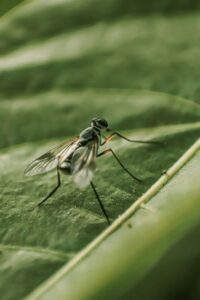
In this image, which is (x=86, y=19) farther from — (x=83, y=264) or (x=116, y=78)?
(x=83, y=264)

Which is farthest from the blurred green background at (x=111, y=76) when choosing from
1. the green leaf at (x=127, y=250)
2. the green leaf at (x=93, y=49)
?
the green leaf at (x=127, y=250)

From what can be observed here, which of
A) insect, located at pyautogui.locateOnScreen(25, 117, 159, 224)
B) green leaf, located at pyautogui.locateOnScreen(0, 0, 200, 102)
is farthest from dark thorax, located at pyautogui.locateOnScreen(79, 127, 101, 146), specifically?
green leaf, located at pyautogui.locateOnScreen(0, 0, 200, 102)

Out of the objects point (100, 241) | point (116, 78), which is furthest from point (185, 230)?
point (116, 78)

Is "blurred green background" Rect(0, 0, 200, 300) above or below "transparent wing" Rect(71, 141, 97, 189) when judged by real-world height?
above

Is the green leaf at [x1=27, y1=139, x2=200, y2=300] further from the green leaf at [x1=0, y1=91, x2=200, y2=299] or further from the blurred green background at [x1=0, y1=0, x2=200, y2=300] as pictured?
the blurred green background at [x1=0, y1=0, x2=200, y2=300]

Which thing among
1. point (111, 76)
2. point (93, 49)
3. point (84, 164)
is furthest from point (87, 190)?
point (93, 49)
